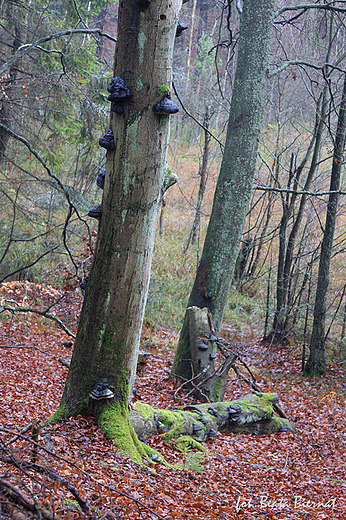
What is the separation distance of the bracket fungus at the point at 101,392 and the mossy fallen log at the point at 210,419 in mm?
988

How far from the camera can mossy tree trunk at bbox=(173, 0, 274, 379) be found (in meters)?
6.78

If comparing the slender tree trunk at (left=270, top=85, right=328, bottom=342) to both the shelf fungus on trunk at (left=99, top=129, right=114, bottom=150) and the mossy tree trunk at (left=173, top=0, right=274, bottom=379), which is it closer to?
the mossy tree trunk at (left=173, top=0, right=274, bottom=379)

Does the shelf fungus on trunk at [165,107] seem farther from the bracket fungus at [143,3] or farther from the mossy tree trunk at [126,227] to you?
the bracket fungus at [143,3]

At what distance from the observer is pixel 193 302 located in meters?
6.86

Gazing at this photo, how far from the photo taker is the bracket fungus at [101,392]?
3289 mm

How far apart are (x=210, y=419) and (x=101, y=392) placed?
2.47m

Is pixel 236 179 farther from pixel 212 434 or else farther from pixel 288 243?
pixel 288 243

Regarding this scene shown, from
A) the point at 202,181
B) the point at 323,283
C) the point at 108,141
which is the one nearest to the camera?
the point at 108,141

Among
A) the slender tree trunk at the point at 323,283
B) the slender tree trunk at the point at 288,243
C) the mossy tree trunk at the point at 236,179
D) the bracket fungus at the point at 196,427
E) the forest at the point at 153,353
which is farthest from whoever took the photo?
the slender tree trunk at the point at 288,243

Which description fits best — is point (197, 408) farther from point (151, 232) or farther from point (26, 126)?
point (26, 126)

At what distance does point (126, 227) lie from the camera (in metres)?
3.25

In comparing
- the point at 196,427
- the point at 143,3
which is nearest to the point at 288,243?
the point at 196,427

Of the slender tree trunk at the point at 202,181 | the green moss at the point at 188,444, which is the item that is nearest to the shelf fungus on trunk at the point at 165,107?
the green moss at the point at 188,444

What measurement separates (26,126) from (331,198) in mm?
7652
